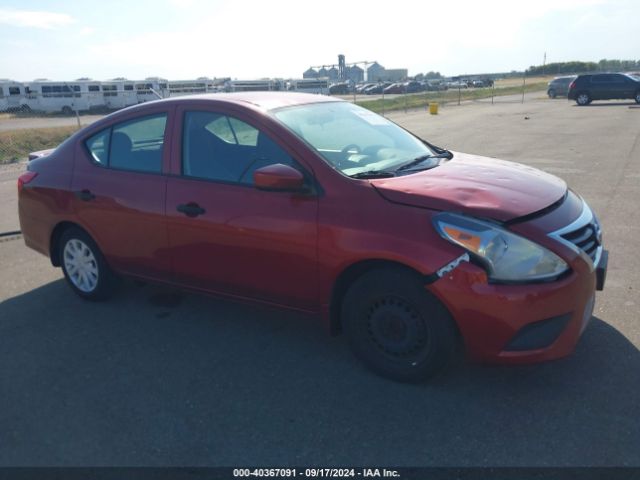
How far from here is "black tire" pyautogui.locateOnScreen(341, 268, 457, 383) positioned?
3.15 m

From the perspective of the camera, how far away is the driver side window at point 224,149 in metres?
3.78

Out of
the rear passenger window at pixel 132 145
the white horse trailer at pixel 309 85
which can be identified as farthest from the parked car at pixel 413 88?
the rear passenger window at pixel 132 145

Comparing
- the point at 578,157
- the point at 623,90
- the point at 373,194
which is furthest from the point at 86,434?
the point at 623,90

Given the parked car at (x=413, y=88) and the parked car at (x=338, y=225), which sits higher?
the parked car at (x=413, y=88)

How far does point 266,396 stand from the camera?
3.34m

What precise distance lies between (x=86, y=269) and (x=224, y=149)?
183 cm

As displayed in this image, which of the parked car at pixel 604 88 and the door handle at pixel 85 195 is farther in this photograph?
the parked car at pixel 604 88

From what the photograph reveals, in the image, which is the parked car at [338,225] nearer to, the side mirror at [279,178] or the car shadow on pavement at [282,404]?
the side mirror at [279,178]

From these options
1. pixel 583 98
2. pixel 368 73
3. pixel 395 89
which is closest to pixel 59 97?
pixel 583 98

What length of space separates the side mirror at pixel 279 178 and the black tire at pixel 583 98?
103ft

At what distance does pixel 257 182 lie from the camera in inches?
135

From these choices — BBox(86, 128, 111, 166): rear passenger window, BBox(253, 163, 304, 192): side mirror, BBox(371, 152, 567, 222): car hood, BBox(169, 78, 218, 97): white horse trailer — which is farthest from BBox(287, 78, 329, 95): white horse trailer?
BBox(253, 163, 304, 192): side mirror

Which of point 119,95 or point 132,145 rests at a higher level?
point 119,95

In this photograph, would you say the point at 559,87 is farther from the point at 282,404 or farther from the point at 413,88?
the point at 282,404
